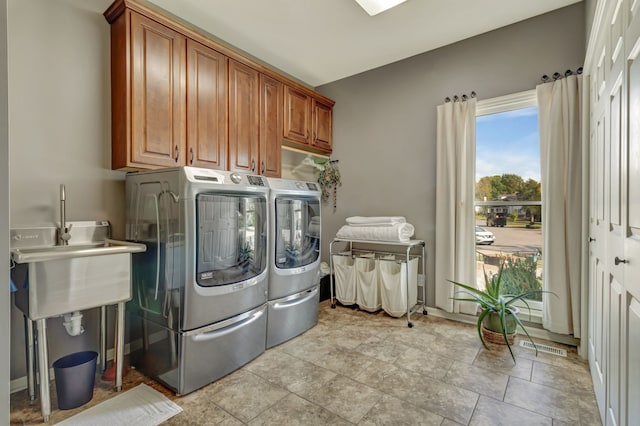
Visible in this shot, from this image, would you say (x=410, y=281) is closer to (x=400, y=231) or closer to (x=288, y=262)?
(x=400, y=231)

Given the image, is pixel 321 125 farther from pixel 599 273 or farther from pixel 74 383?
pixel 74 383

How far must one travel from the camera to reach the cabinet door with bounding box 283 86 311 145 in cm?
323

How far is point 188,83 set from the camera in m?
2.37

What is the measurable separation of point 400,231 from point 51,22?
9.82 feet

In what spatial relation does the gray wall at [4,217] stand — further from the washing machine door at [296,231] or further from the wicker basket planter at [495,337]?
the wicker basket planter at [495,337]

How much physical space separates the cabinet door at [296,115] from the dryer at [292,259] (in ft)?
2.59

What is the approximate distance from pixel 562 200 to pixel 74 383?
3.43 m

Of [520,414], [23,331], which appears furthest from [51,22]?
[520,414]

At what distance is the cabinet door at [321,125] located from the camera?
3.57 m

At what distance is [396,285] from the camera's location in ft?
9.73

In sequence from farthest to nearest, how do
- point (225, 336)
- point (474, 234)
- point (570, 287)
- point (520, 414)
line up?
point (474, 234), point (570, 287), point (225, 336), point (520, 414)

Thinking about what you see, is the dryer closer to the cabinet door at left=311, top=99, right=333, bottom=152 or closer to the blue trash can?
the cabinet door at left=311, top=99, right=333, bottom=152

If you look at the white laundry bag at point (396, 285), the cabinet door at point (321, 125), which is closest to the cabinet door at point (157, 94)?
the cabinet door at point (321, 125)

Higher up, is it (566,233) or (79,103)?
(79,103)
